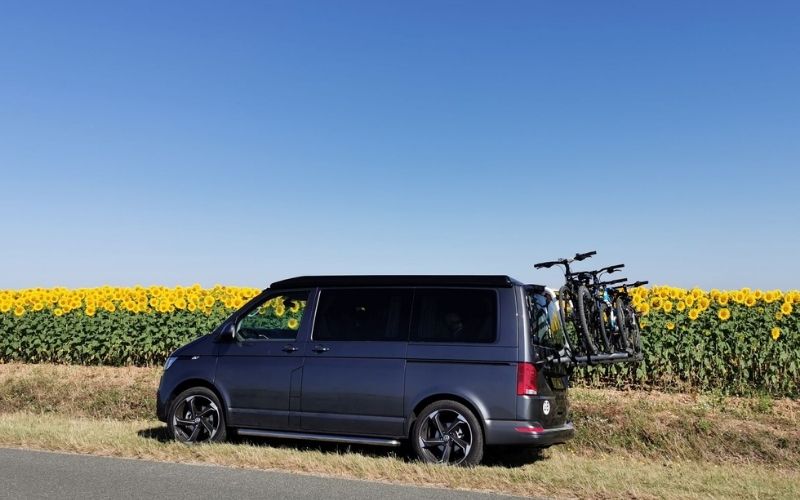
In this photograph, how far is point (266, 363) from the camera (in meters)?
9.41

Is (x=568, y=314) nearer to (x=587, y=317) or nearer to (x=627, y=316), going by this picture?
(x=587, y=317)

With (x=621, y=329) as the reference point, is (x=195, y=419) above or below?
below

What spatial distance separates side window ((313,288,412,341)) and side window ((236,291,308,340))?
30cm

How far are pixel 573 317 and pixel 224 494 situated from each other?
4331 millimetres

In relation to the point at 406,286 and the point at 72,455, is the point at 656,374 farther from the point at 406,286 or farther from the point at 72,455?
the point at 72,455

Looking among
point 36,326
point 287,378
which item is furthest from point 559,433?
point 36,326

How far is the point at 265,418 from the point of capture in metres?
9.29

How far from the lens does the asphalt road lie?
23.4 ft

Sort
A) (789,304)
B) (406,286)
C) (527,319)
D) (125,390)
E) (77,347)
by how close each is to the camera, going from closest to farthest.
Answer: (527,319), (406,286), (789,304), (125,390), (77,347)

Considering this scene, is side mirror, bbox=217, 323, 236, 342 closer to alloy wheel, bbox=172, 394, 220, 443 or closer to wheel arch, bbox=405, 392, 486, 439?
alloy wheel, bbox=172, 394, 220, 443

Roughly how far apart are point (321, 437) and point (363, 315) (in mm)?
1425

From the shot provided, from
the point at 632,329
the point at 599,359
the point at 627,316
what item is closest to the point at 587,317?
the point at 599,359

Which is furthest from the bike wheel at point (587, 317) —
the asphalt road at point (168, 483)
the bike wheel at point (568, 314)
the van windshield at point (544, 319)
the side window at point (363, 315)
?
the asphalt road at point (168, 483)

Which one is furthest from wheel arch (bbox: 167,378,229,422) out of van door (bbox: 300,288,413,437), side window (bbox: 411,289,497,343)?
side window (bbox: 411,289,497,343)
